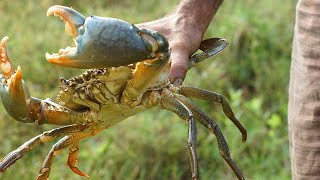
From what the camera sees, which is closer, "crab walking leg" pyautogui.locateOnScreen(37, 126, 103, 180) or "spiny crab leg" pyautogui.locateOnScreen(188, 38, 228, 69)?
"crab walking leg" pyautogui.locateOnScreen(37, 126, 103, 180)

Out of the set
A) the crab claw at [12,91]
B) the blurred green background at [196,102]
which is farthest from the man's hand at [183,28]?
the blurred green background at [196,102]

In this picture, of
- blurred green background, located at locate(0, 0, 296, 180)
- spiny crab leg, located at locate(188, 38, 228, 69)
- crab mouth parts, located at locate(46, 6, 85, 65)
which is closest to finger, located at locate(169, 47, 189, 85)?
spiny crab leg, located at locate(188, 38, 228, 69)

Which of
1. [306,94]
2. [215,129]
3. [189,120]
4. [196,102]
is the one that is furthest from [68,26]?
[196,102]

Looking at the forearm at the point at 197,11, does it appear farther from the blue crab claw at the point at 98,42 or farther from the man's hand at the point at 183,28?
the blue crab claw at the point at 98,42

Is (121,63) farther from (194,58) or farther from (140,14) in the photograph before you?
(140,14)

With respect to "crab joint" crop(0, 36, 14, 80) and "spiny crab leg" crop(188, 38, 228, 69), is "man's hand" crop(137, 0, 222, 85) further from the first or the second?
"crab joint" crop(0, 36, 14, 80)

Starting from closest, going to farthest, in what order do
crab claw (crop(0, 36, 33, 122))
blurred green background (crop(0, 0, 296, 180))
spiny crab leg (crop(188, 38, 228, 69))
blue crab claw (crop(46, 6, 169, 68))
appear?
blue crab claw (crop(46, 6, 169, 68)) → crab claw (crop(0, 36, 33, 122)) → spiny crab leg (crop(188, 38, 228, 69)) → blurred green background (crop(0, 0, 296, 180))

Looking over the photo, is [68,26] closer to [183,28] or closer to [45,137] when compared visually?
[45,137]

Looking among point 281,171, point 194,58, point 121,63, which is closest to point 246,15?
point 281,171
